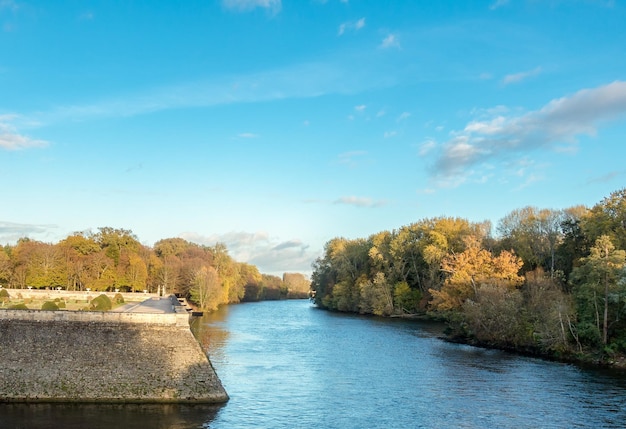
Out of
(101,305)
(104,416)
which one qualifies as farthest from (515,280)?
(104,416)

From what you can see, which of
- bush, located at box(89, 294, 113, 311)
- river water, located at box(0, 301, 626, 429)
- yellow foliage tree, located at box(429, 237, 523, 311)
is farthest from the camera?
yellow foliage tree, located at box(429, 237, 523, 311)

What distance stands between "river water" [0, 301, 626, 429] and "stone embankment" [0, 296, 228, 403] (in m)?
1.16

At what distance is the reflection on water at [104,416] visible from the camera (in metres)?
27.7

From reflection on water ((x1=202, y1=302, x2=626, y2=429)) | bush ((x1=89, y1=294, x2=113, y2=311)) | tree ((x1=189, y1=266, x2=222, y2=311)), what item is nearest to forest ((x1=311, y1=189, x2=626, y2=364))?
reflection on water ((x1=202, y1=302, x2=626, y2=429))

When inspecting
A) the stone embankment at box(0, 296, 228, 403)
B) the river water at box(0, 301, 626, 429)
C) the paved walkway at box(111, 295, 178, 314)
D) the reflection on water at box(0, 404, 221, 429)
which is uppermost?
the paved walkway at box(111, 295, 178, 314)

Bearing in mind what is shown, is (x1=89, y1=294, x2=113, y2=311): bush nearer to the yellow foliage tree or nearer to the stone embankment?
the stone embankment

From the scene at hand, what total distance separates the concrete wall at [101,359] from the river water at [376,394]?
1234 millimetres

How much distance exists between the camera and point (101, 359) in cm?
3334

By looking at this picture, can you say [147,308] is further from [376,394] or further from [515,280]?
[515,280]

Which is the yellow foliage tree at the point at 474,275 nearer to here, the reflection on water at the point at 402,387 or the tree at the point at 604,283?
the reflection on water at the point at 402,387

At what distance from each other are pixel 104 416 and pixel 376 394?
16856 mm

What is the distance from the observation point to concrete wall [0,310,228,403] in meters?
32.0

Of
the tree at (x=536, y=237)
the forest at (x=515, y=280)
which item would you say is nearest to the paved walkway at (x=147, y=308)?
the forest at (x=515, y=280)

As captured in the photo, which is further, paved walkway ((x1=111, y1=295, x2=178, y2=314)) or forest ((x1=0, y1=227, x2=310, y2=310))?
forest ((x1=0, y1=227, x2=310, y2=310))
